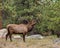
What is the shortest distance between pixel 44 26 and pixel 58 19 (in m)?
6.13

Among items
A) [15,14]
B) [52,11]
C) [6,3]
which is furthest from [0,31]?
[6,3]

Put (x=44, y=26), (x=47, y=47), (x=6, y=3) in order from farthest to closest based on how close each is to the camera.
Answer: (x=6, y=3), (x=44, y=26), (x=47, y=47)

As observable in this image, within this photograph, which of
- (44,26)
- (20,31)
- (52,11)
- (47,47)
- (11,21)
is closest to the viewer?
(47,47)

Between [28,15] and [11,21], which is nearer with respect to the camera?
[28,15]

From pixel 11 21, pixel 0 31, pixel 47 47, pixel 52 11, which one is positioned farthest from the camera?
pixel 11 21

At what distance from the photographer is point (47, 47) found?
10.6m

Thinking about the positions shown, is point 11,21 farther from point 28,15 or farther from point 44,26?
point 44,26

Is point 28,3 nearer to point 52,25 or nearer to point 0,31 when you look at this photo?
point 0,31

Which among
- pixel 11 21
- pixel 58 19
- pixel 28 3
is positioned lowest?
pixel 11 21

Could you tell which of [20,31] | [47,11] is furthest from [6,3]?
[20,31]

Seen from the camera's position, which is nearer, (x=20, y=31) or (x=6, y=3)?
(x=20, y=31)

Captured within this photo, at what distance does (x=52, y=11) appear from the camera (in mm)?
13930

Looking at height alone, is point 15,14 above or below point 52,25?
below

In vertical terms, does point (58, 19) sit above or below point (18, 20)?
above
